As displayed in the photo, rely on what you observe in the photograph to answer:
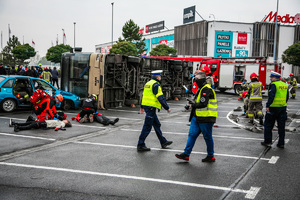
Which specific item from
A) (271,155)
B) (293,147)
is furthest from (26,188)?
(293,147)

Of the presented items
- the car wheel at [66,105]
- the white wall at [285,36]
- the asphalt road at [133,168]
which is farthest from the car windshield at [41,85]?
the white wall at [285,36]

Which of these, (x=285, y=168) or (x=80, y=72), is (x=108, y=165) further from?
(x=80, y=72)

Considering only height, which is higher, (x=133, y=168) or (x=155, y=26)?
(x=155, y=26)

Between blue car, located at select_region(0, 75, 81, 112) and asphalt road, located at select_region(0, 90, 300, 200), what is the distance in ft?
12.5

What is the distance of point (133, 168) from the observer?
611 cm

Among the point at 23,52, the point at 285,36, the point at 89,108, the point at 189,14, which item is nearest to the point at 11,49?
the point at 23,52

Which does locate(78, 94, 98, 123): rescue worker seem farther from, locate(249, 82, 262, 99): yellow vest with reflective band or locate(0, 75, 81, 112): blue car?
locate(249, 82, 262, 99): yellow vest with reflective band

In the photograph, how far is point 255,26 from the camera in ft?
210

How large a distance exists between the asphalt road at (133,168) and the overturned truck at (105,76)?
5733 millimetres

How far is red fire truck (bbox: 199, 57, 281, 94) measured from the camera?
2522 centimetres

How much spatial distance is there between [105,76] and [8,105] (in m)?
4.48

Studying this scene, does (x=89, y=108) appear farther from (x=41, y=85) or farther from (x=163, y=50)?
(x=163, y=50)

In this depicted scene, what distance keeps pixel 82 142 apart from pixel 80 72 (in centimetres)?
777

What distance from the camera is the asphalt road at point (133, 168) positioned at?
4863 millimetres
